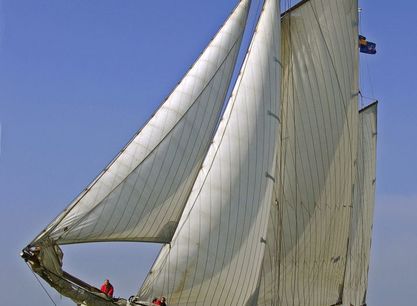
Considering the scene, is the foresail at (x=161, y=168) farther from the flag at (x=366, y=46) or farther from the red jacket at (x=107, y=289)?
the flag at (x=366, y=46)

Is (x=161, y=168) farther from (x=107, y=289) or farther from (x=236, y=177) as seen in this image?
(x=107, y=289)

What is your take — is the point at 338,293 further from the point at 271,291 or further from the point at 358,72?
the point at 358,72

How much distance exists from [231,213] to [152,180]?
2861 millimetres

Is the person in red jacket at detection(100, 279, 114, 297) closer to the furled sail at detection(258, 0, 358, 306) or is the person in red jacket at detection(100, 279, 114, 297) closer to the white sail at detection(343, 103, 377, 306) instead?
the furled sail at detection(258, 0, 358, 306)

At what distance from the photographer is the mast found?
126 ft

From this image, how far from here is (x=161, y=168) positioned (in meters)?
40.5

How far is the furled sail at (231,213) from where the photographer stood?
131 feet

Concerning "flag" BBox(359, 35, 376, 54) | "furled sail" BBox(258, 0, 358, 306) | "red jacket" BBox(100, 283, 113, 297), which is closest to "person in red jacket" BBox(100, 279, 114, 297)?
"red jacket" BBox(100, 283, 113, 297)

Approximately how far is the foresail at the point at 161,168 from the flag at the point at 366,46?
108 feet

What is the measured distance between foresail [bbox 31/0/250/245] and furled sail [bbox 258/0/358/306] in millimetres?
4760

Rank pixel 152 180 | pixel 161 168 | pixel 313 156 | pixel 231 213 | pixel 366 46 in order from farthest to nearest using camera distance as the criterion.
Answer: pixel 366 46 < pixel 313 156 < pixel 161 168 < pixel 231 213 < pixel 152 180

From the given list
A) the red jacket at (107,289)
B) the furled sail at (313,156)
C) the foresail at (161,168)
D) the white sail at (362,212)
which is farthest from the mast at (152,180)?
the white sail at (362,212)

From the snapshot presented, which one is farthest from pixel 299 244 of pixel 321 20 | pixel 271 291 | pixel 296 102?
pixel 321 20

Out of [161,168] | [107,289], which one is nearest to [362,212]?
[161,168]
